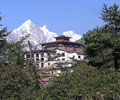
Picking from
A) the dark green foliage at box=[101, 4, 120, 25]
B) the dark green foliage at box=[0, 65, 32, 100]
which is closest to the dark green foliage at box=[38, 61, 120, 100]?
the dark green foliage at box=[0, 65, 32, 100]

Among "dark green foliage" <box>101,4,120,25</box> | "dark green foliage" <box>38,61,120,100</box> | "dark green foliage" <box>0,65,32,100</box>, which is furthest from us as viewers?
"dark green foliage" <box>101,4,120,25</box>

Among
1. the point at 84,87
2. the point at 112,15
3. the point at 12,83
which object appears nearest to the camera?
the point at 84,87

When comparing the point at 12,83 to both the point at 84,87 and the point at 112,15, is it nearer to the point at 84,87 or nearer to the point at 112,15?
the point at 84,87

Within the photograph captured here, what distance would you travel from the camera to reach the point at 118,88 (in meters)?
9.12

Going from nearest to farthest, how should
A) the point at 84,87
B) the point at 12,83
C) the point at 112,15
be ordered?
the point at 84,87, the point at 12,83, the point at 112,15

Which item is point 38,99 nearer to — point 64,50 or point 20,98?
point 20,98

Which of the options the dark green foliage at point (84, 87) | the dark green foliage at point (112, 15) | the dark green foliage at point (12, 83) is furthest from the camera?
the dark green foliage at point (112, 15)

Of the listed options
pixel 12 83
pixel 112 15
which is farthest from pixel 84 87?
pixel 112 15

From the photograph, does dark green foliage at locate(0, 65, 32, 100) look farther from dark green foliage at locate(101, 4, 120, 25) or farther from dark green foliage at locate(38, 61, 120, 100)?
dark green foliage at locate(101, 4, 120, 25)

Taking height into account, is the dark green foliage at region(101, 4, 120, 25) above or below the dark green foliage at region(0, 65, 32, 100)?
above

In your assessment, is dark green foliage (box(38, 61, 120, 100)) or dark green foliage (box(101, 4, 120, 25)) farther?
dark green foliage (box(101, 4, 120, 25))

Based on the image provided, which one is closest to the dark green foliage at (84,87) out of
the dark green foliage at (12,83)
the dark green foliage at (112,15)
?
the dark green foliage at (12,83)

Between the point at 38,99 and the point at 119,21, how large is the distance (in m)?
14.0

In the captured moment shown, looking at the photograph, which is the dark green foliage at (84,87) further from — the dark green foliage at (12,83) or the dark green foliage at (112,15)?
the dark green foliage at (112,15)
